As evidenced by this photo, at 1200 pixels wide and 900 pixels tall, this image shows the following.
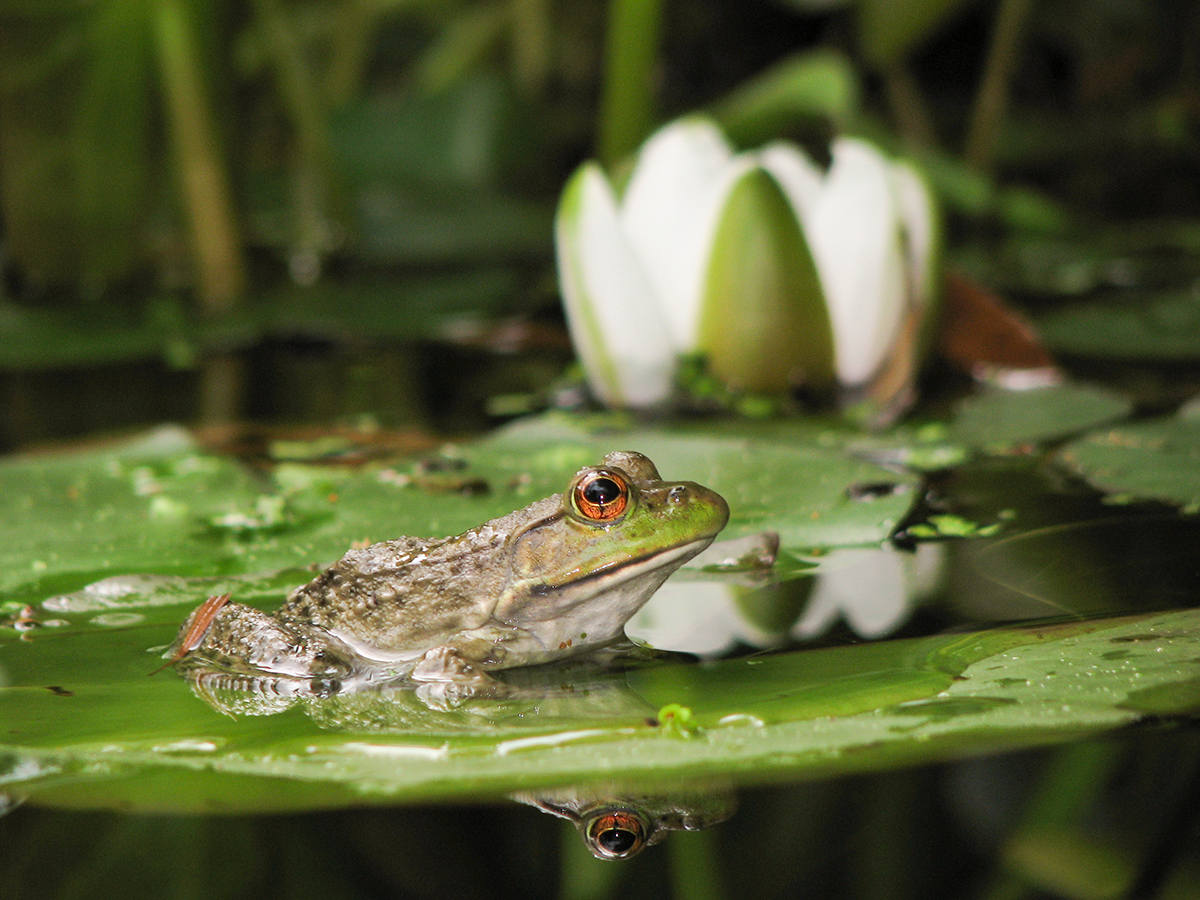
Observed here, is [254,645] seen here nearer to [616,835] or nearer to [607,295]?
[616,835]

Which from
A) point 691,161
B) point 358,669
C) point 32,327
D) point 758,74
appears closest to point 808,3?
point 758,74

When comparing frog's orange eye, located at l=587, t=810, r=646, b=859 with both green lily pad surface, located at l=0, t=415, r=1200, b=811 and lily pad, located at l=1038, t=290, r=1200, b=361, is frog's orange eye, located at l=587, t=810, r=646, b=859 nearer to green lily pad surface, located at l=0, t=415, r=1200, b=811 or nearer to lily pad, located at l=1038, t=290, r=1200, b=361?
green lily pad surface, located at l=0, t=415, r=1200, b=811

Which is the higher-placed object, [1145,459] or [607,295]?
[607,295]

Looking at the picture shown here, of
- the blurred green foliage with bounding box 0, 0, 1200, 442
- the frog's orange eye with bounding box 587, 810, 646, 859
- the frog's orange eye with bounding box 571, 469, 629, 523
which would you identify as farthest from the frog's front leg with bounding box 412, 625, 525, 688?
the blurred green foliage with bounding box 0, 0, 1200, 442

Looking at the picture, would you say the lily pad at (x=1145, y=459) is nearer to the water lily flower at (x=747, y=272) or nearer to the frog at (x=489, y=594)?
the water lily flower at (x=747, y=272)

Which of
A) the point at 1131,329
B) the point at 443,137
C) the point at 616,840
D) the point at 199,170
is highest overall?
the point at 443,137

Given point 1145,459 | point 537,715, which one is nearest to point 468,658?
point 537,715

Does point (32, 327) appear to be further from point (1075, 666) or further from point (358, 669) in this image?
point (1075, 666)
